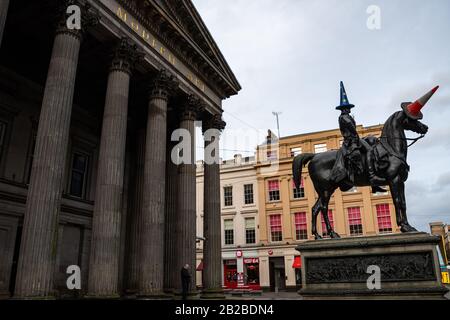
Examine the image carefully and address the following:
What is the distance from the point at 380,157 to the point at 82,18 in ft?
38.6

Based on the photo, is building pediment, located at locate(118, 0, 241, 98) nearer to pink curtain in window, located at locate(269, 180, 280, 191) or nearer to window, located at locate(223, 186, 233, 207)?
pink curtain in window, located at locate(269, 180, 280, 191)

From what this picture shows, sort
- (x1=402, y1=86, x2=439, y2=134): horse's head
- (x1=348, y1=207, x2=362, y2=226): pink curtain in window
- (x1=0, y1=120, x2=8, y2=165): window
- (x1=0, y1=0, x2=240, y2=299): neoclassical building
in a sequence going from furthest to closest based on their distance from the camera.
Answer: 1. (x1=348, y1=207, x2=362, y2=226): pink curtain in window
2. (x1=0, y1=120, x2=8, y2=165): window
3. (x1=0, y1=0, x2=240, y2=299): neoclassical building
4. (x1=402, y1=86, x2=439, y2=134): horse's head

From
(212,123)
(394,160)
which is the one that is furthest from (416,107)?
(212,123)

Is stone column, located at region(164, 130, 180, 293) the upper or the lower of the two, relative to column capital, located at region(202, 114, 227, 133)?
lower

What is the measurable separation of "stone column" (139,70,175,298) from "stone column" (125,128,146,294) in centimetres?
470

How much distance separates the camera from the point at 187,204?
2023cm

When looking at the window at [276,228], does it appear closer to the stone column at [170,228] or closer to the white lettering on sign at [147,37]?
the stone column at [170,228]

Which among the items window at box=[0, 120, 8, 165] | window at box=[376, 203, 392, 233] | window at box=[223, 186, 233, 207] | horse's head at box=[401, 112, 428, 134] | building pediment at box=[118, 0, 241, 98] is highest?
building pediment at box=[118, 0, 241, 98]

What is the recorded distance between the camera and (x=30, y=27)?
54.3ft

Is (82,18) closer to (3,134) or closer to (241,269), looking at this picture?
(3,134)

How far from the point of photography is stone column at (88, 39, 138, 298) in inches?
532

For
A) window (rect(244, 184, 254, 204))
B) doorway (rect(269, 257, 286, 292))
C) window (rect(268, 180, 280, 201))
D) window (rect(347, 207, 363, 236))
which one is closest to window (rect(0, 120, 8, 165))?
window (rect(244, 184, 254, 204))

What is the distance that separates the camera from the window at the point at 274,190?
42.3 m

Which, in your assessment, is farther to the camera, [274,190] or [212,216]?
[274,190]
